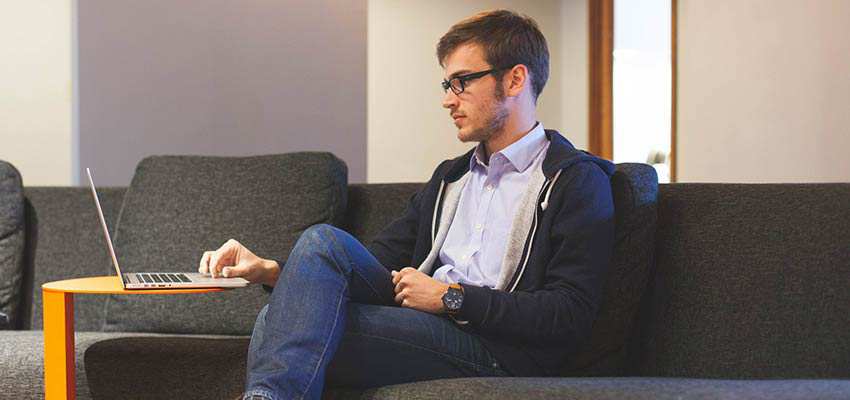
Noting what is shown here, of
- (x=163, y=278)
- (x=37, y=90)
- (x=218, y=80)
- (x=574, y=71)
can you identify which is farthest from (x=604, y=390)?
(x=574, y=71)

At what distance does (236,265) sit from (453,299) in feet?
1.45

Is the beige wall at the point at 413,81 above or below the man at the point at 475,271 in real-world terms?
above

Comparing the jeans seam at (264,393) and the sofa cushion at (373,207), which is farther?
Answer: the sofa cushion at (373,207)

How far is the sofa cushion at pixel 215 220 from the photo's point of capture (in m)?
2.93

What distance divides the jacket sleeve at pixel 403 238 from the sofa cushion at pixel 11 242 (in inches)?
46.6

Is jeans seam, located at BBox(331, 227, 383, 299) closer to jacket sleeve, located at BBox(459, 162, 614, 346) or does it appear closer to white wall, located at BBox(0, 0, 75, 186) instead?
jacket sleeve, located at BBox(459, 162, 614, 346)

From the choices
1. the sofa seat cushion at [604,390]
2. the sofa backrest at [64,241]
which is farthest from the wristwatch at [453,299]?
the sofa backrest at [64,241]

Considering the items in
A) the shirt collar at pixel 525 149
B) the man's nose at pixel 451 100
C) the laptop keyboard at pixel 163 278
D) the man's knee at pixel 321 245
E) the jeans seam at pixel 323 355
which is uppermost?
the man's nose at pixel 451 100

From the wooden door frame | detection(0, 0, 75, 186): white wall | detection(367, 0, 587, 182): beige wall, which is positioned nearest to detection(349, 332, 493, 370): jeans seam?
detection(0, 0, 75, 186): white wall

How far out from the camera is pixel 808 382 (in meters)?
1.93

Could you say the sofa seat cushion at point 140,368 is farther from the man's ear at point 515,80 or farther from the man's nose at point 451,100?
the man's ear at point 515,80

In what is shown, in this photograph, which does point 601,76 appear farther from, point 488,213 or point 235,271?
point 235,271

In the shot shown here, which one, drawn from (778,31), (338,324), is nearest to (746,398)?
(338,324)

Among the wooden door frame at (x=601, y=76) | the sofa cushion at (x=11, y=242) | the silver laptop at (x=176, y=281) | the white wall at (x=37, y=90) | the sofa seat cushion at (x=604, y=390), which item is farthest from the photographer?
the wooden door frame at (x=601, y=76)
